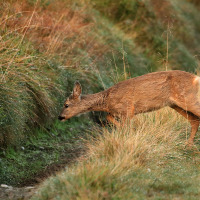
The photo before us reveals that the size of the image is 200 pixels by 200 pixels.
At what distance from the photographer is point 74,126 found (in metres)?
10.8

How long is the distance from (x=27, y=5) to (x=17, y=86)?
4.88m

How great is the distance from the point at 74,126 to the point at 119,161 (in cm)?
465

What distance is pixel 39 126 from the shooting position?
9.33 m

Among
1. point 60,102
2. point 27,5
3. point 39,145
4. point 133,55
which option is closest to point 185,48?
point 133,55

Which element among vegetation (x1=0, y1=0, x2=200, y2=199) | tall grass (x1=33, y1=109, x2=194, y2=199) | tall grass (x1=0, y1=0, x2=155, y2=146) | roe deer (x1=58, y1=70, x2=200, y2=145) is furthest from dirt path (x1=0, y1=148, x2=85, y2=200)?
roe deer (x1=58, y1=70, x2=200, y2=145)

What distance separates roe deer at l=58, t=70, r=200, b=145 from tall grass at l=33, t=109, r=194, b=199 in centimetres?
31

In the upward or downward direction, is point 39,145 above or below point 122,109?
below

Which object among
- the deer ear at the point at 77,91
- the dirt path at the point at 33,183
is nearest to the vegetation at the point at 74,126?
the dirt path at the point at 33,183

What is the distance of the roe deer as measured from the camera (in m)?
9.05

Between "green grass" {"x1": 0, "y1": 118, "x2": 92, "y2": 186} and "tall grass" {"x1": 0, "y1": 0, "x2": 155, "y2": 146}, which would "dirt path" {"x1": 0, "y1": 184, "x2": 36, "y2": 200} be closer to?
"green grass" {"x1": 0, "y1": 118, "x2": 92, "y2": 186}

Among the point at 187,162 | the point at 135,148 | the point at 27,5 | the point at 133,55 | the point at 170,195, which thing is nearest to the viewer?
the point at 170,195

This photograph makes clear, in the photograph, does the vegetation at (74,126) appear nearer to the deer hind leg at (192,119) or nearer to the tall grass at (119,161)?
the tall grass at (119,161)

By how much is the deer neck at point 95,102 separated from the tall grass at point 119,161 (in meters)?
0.76

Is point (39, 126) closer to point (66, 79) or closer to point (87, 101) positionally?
point (87, 101)
